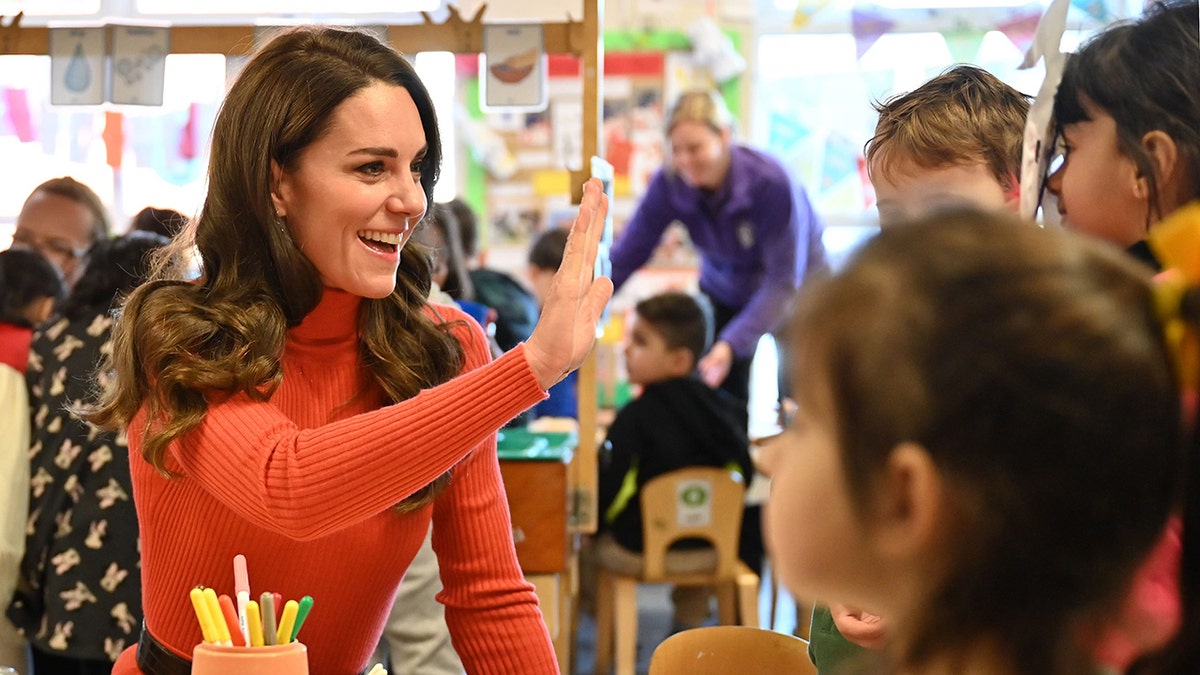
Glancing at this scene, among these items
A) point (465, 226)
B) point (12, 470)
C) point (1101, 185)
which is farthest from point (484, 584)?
point (465, 226)

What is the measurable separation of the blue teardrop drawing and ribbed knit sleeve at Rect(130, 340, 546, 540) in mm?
1704

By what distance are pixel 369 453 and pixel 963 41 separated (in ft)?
15.7

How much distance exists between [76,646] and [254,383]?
4.00 ft

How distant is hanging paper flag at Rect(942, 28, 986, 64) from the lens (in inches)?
208

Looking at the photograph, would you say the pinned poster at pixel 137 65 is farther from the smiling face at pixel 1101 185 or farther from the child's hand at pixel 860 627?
the smiling face at pixel 1101 185

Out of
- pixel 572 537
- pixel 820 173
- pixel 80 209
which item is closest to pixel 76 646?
pixel 572 537

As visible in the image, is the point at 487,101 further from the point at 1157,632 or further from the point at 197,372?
the point at 1157,632

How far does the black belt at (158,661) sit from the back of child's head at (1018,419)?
89cm

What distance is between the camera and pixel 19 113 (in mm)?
5668

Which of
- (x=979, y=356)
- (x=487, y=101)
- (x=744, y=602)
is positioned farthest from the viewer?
(x=744, y=602)

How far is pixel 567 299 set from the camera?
1.15 meters

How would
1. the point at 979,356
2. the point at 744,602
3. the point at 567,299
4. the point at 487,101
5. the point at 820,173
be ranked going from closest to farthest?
the point at 979,356 → the point at 567,299 → the point at 487,101 → the point at 744,602 → the point at 820,173

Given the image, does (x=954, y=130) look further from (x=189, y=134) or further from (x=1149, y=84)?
(x=189, y=134)

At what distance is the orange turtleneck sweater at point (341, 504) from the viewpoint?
1135mm
